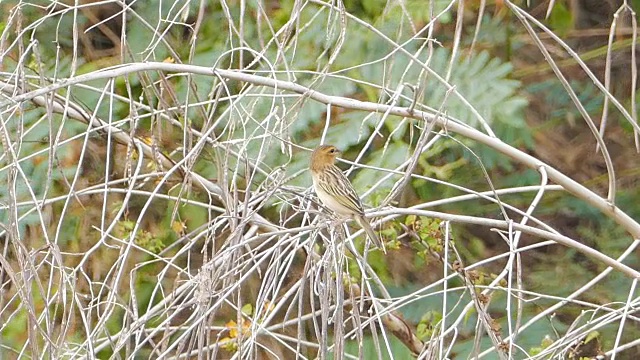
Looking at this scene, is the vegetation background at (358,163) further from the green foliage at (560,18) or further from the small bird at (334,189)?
the small bird at (334,189)

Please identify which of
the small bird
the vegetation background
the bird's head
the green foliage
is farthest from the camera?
the green foliage

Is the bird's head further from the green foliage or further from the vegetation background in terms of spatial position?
the green foliage

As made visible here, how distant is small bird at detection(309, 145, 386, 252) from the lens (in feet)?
14.0

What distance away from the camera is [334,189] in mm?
4547

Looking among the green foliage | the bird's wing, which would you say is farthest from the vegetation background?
the bird's wing

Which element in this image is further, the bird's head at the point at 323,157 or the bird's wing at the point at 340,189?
the bird's head at the point at 323,157

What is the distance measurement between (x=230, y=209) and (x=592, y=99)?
3.90 metres

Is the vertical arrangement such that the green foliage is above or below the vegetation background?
above

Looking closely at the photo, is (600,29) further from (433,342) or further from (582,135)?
(433,342)

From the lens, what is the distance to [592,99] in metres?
6.90

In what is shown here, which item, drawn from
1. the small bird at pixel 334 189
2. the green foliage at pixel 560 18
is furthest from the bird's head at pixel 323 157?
the green foliage at pixel 560 18

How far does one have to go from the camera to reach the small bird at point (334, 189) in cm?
426

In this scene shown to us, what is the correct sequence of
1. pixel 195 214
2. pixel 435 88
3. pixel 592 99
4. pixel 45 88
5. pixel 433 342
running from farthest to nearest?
pixel 592 99 < pixel 195 214 < pixel 435 88 < pixel 45 88 < pixel 433 342

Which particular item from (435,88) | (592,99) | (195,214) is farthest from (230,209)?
(592,99)
